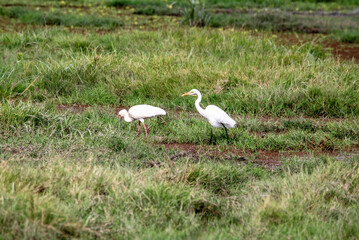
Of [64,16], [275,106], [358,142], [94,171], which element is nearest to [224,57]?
[275,106]

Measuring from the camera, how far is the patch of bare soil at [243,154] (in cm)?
479

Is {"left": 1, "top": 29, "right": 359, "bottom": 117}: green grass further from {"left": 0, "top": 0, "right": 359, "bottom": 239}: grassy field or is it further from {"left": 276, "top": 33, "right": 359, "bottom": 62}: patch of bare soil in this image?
{"left": 276, "top": 33, "right": 359, "bottom": 62}: patch of bare soil

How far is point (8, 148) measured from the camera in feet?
15.3

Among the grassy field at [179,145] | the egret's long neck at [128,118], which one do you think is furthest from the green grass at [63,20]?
the egret's long neck at [128,118]

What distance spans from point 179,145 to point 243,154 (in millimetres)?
731

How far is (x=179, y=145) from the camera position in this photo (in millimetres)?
5297

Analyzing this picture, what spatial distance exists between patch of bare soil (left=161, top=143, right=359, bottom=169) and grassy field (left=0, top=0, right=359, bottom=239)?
0.02m

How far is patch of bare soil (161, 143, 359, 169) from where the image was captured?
15.7ft

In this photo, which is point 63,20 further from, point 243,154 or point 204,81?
point 243,154

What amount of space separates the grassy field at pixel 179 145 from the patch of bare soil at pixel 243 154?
2 centimetres

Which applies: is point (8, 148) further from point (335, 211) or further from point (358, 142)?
point (358, 142)

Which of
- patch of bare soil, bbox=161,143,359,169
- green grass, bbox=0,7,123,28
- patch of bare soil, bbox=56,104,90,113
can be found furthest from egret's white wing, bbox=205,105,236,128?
green grass, bbox=0,7,123,28

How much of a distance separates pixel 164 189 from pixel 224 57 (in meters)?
5.70

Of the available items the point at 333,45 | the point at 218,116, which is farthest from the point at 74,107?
the point at 333,45
